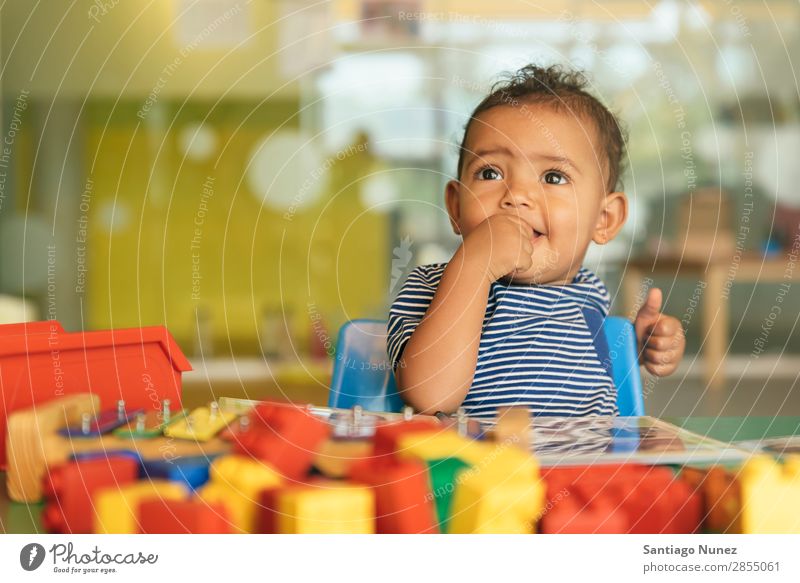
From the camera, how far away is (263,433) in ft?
1.38

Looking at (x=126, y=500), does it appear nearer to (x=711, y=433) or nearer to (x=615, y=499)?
(x=615, y=499)

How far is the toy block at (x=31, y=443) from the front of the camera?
392 millimetres

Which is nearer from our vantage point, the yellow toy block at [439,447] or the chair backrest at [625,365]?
the yellow toy block at [439,447]

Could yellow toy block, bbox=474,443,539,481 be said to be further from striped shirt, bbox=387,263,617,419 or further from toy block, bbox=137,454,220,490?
striped shirt, bbox=387,263,617,419

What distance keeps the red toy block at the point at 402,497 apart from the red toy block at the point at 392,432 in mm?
22

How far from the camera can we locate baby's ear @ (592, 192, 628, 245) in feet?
2.61

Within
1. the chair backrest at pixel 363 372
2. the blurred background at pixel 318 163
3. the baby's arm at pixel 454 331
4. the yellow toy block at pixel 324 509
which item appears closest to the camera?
the yellow toy block at pixel 324 509

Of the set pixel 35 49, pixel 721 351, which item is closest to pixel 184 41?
pixel 35 49

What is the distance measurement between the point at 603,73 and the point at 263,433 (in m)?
2.46

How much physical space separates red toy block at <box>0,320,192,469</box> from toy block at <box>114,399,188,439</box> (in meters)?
0.04

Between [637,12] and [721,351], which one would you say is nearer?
[637,12]

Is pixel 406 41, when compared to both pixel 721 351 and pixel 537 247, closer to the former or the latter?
pixel 721 351

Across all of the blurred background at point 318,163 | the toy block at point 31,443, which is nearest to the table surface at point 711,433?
the toy block at point 31,443

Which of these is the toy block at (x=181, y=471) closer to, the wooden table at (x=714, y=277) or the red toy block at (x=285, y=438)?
the red toy block at (x=285, y=438)
